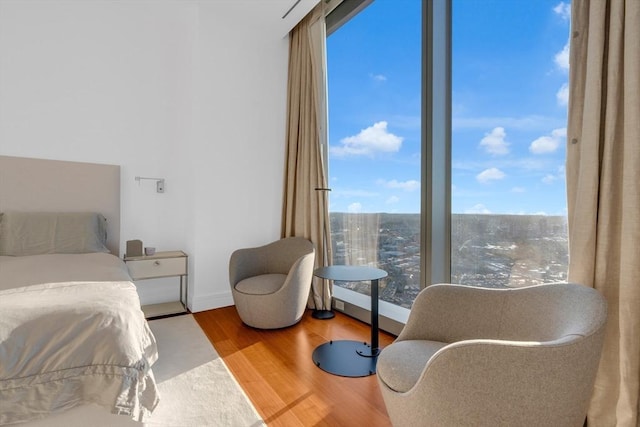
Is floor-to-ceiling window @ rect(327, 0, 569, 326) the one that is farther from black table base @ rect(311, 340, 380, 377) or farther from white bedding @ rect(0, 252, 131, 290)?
white bedding @ rect(0, 252, 131, 290)

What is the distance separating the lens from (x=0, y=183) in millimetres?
2805

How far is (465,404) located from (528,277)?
49.8 inches

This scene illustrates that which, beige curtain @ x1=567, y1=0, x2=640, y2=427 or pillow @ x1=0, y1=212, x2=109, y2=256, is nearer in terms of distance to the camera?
beige curtain @ x1=567, y1=0, x2=640, y2=427

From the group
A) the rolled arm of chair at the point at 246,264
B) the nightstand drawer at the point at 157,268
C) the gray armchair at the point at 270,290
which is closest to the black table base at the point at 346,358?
the gray armchair at the point at 270,290

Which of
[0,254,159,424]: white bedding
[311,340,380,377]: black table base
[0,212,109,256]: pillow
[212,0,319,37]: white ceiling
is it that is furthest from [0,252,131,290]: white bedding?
[212,0,319,37]: white ceiling

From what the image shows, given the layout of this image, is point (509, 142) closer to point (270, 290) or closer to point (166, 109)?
point (270, 290)

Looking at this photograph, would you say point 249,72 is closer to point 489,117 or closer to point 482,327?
point 489,117

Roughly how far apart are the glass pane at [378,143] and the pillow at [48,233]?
2378 millimetres

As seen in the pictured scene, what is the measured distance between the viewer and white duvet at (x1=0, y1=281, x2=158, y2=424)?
3.87 feet

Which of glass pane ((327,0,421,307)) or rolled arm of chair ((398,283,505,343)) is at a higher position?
glass pane ((327,0,421,307))

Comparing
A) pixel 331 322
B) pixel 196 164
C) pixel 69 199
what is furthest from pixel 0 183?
pixel 331 322

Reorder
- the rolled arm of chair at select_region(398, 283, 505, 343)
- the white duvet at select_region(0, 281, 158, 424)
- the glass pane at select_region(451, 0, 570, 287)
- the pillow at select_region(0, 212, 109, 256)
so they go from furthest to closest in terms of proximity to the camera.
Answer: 1. the pillow at select_region(0, 212, 109, 256)
2. the glass pane at select_region(451, 0, 570, 287)
3. the rolled arm of chair at select_region(398, 283, 505, 343)
4. the white duvet at select_region(0, 281, 158, 424)

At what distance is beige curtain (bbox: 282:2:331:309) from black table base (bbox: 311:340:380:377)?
796 millimetres

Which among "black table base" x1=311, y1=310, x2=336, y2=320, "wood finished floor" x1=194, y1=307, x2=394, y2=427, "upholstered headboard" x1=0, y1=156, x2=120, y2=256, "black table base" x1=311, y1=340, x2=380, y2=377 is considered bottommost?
"wood finished floor" x1=194, y1=307, x2=394, y2=427
